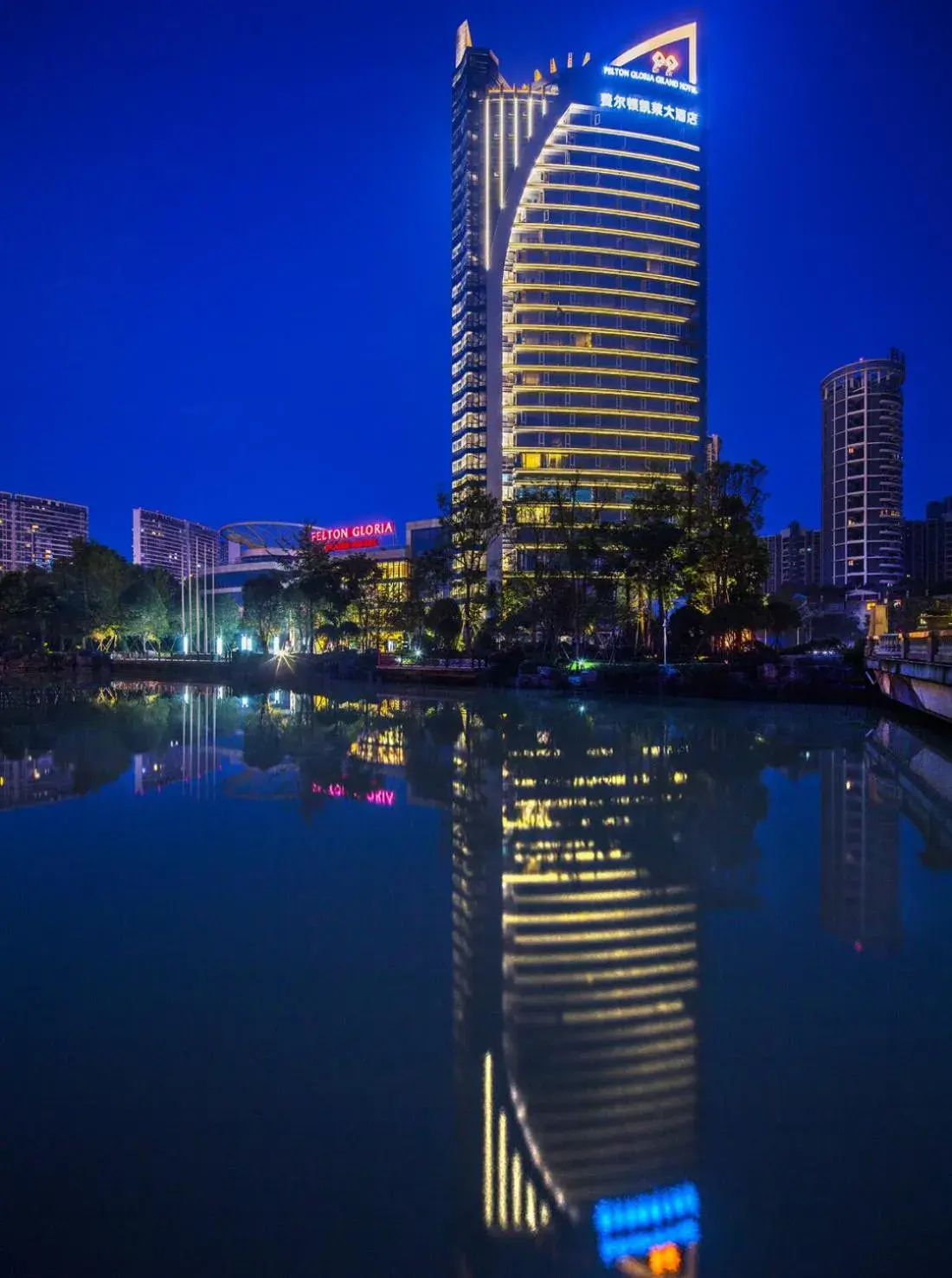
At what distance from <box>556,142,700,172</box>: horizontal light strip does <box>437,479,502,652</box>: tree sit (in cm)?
5218

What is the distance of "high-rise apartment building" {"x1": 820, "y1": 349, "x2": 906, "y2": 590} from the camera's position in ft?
424

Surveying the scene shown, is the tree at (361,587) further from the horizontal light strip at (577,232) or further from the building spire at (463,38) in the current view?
the building spire at (463,38)

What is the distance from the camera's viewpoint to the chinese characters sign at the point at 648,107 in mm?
77250

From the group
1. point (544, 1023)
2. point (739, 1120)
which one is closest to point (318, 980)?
point (544, 1023)

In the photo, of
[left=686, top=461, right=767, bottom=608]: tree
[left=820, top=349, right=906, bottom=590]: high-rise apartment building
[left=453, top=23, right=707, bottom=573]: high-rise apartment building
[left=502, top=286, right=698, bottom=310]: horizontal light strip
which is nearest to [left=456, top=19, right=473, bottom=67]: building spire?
[left=453, top=23, right=707, bottom=573]: high-rise apartment building

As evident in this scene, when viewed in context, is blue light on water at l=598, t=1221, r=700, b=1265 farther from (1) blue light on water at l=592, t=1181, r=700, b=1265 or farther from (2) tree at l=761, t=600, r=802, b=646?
(2) tree at l=761, t=600, r=802, b=646

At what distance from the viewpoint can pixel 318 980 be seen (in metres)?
4.36

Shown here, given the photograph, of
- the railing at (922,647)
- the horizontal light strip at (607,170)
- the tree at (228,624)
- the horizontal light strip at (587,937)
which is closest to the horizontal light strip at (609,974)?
the horizontal light strip at (587,937)

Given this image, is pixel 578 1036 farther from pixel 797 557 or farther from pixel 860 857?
pixel 797 557

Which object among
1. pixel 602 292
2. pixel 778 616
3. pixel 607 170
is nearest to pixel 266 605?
pixel 778 616

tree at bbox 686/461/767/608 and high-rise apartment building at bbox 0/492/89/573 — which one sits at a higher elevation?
high-rise apartment building at bbox 0/492/89/573

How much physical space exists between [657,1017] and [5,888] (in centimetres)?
502

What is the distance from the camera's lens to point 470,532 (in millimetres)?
41156

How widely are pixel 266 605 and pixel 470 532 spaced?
20822 mm
